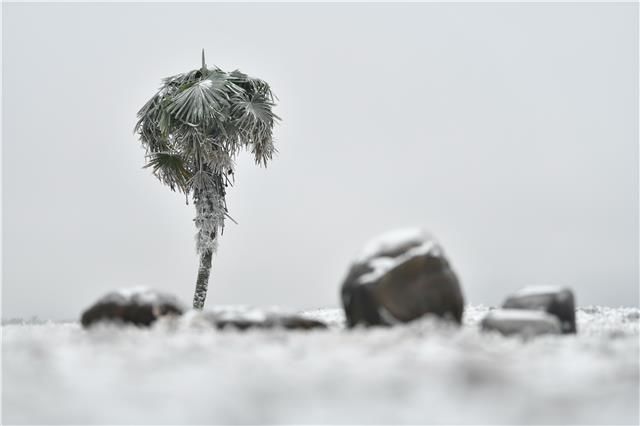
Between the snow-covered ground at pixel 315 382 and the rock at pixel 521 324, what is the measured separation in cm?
101

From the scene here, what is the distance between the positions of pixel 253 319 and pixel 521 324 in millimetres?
3138

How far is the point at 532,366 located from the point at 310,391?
2.10 metres

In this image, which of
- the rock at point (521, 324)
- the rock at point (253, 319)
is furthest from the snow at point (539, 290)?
the rock at point (253, 319)

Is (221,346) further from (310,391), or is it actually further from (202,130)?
(202,130)

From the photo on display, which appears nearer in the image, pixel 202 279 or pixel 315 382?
pixel 315 382

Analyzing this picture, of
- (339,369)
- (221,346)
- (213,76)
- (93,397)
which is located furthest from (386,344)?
(213,76)

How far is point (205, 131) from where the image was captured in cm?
1437

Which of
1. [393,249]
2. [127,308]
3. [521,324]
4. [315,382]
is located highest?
[393,249]

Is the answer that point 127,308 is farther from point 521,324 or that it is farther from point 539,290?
point 539,290

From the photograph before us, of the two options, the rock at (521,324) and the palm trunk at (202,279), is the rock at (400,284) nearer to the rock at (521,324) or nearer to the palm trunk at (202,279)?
the rock at (521,324)

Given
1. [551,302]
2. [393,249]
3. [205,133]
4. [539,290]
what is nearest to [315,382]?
[393,249]

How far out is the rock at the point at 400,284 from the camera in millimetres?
7535

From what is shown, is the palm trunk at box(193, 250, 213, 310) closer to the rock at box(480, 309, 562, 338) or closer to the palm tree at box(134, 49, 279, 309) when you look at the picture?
the palm tree at box(134, 49, 279, 309)

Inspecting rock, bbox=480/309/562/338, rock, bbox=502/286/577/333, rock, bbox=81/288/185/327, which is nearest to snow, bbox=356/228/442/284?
rock, bbox=480/309/562/338
